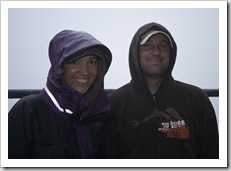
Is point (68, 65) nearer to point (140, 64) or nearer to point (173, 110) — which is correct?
point (140, 64)

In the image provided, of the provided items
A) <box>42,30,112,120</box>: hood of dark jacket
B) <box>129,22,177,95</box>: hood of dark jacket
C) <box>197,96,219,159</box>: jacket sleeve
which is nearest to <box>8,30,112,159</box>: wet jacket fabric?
<box>42,30,112,120</box>: hood of dark jacket

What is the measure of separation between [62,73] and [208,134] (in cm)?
77

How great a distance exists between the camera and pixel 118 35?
1482mm

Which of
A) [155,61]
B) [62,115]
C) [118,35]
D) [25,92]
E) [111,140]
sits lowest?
[111,140]

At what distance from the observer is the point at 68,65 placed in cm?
137

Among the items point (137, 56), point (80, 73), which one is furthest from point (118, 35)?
point (80, 73)

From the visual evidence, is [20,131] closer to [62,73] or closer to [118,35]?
[62,73]

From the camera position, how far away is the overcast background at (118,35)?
4.79ft

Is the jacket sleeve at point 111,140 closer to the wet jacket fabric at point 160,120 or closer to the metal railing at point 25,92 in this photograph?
the wet jacket fabric at point 160,120

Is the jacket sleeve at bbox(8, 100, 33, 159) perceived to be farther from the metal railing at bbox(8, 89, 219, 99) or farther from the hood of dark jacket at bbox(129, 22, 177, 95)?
the hood of dark jacket at bbox(129, 22, 177, 95)

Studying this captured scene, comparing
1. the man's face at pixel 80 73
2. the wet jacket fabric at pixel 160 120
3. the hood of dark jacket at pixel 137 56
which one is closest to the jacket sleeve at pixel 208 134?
the wet jacket fabric at pixel 160 120

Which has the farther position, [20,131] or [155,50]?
[155,50]

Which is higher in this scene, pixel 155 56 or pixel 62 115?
pixel 155 56

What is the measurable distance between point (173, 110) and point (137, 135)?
22 cm
